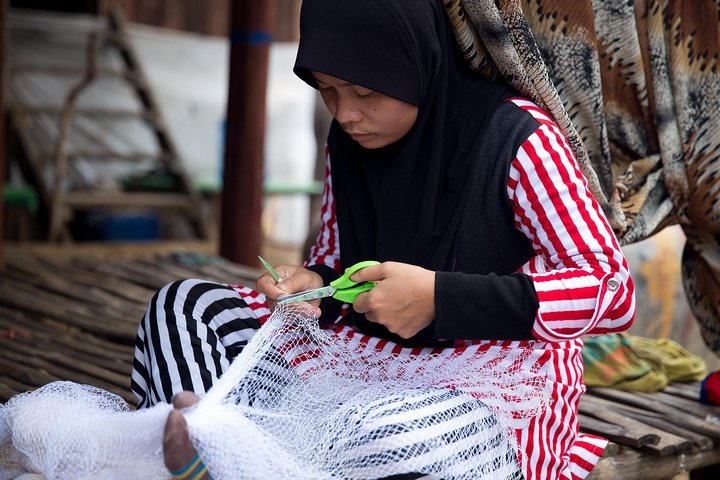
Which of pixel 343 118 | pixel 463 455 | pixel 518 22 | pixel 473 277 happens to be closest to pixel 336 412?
pixel 463 455

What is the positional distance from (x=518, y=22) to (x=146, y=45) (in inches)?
259

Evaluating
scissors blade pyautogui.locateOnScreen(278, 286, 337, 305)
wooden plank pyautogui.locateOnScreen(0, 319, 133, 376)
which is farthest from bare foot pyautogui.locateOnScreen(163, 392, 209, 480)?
wooden plank pyautogui.locateOnScreen(0, 319, 133, 376)

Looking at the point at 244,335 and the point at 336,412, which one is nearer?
the point at 336,412

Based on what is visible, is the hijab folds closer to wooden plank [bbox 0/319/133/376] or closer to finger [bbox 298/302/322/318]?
Answer: finger [bbox 298/302/322/318]

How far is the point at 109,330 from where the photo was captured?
3.14m

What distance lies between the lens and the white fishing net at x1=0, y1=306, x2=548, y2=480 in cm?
149

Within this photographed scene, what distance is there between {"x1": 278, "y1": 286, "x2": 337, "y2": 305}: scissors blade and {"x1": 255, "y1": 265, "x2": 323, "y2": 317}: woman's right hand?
0.11 ft

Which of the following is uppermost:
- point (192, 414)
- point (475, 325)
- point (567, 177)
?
point (567, 177)

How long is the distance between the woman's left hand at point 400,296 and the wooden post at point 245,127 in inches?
146

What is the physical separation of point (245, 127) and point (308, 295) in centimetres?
362

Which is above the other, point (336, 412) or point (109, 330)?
point (336, 412)

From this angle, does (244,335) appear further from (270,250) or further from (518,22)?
(270,250)

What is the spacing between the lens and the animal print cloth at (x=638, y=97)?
2.00 metres

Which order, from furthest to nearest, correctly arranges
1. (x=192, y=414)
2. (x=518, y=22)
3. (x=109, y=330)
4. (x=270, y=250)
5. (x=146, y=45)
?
1. (x=270, y=250)
2. (x=146, y=45)
3. (x=109, y=330)
4. (x=518, y=22)
5. (x=192, y=414)
